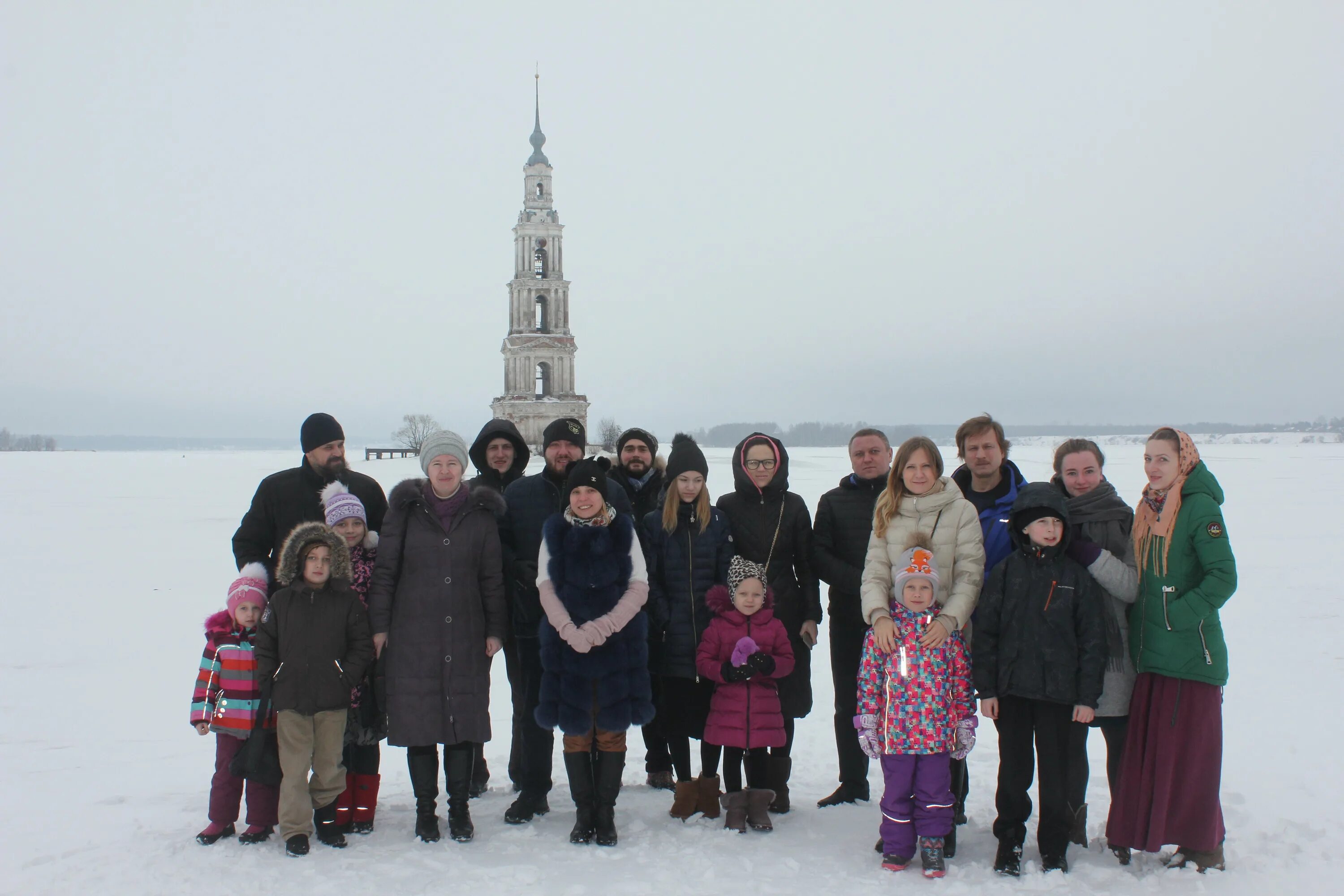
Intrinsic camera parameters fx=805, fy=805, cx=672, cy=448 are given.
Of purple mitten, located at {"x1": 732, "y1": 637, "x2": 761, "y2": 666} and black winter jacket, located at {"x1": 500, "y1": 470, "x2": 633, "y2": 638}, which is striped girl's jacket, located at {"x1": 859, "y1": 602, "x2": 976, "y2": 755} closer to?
purple mitten, located at {"x1": 732, "y1": 637, "x2": 761, "y2": 666}

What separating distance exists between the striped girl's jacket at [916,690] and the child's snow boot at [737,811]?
93 centimetres

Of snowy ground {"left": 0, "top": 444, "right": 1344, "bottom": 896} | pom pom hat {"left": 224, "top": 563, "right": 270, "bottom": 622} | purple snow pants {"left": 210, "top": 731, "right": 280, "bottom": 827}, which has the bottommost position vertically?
snowy ground {"left": 0, "top": 444, "right": 1344, "bottom": 896}

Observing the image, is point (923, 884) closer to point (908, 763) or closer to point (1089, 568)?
point (908, 763)

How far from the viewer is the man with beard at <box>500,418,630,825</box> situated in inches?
189

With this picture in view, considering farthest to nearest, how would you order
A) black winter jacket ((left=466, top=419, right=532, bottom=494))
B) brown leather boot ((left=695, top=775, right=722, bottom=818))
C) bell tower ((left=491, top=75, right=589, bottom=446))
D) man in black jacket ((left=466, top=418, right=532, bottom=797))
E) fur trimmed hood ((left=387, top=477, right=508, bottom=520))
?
bell tower ((left=491, top=75, right=589, bottom=446))
black winter jacket ((left=466, top=419, right=532, bottom=494))
man in black jacket ((left=466, top=418, right=532, bottom=797))
brown leather boot ((left=695, top=775, right=722, bottom=818))
fur trimmed hood ((left=387, top=477, right=508, bottom=520))

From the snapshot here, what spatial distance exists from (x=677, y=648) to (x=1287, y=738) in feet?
16.4

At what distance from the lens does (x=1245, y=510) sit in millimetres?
21109

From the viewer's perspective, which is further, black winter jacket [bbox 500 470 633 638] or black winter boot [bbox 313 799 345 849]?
black winter jacket [bbox 500 470 633 638]

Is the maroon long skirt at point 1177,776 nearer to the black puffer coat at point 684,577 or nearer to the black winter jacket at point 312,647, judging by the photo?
the black puffer coat at point 684,577

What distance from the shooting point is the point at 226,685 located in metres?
4.25

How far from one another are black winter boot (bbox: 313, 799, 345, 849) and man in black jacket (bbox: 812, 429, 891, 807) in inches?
109

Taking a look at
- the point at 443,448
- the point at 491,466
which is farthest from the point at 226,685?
the point at 491,466

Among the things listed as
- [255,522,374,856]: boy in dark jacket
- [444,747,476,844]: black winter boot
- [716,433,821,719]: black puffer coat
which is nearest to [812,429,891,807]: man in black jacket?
[716,433,821,719]: black puffer coat

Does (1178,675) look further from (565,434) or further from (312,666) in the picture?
(312,666)
